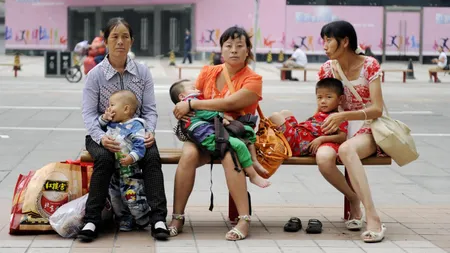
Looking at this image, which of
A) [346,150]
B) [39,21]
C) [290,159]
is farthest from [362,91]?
[39,21]

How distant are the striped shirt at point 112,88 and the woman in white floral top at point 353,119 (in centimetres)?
129

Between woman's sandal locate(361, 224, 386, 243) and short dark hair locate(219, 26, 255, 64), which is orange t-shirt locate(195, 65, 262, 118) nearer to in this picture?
short dark hair locate(219, 26, 255, 64)

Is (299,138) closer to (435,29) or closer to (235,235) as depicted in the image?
(235,235)

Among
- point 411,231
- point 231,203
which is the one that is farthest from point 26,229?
point 411,231

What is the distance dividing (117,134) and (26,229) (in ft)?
2.96

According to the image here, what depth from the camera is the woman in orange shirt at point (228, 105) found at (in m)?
5.91

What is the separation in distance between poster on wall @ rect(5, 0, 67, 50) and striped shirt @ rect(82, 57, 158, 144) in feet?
120

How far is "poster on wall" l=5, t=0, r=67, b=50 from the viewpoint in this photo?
41844 millimetres

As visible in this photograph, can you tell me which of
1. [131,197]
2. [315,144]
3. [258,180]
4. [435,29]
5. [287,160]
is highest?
[435,29]

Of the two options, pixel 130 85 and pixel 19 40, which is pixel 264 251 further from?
pixel 19 40

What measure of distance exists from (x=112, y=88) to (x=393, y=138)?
6.76 ft

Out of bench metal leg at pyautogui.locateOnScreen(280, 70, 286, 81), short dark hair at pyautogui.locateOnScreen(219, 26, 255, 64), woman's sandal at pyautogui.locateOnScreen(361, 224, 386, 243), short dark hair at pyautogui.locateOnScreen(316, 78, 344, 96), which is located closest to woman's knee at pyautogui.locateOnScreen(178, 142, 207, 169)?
short dark hair at pyautogui.locateOnScreen(219, 26, 255, 64)

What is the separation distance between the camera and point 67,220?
5.76m

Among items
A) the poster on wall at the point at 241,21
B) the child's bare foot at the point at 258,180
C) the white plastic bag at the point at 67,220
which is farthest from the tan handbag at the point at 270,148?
the poster on wall at the point at 241,21
